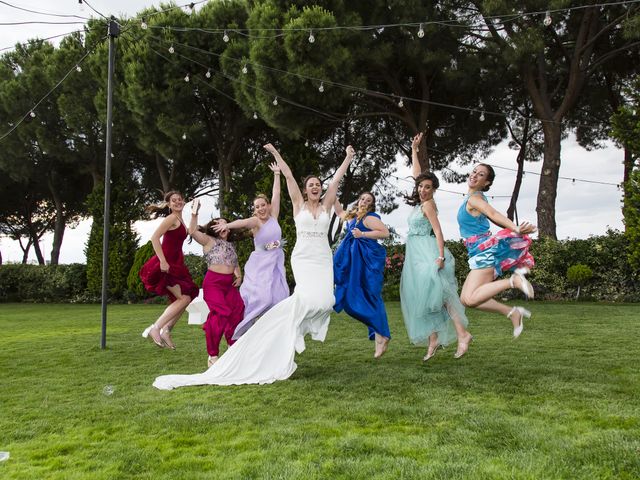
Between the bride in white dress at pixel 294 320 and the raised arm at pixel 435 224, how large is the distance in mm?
1060

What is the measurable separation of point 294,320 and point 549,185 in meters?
14.3

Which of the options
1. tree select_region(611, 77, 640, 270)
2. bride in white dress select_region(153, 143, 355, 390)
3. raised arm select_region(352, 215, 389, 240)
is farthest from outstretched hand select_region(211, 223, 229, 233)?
tree select_region(611, 77, 640, 270)

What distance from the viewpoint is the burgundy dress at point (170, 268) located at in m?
7.81

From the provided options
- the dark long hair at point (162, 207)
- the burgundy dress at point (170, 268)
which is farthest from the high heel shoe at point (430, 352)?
the dark long hair at point (162, 207)

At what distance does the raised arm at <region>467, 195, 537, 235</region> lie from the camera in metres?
5.64

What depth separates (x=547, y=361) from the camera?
6.40 metres

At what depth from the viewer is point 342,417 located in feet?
13.7

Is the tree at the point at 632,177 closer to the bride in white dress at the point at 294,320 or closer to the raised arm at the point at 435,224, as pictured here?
the raised arm at the point at 435,224

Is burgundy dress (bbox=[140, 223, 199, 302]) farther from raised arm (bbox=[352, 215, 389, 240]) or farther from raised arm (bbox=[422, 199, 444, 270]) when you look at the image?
raised arm (bbox=[422, 199, 444, 270])

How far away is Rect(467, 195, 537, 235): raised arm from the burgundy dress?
3.80m

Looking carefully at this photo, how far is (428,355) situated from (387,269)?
11.6 m

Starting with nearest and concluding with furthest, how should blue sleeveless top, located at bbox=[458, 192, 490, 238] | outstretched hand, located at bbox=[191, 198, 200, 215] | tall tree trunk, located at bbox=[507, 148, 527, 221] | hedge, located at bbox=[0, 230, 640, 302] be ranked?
blue sleeveless top, located at bbox=[458, 192, 490, 238]
outstretched hand, located at bbox=[191, 198, 200, 215]
hedge, located at bbox=[0, 230, 640, 302]
tall tree trunk, located at bbox=[507, 148, 527, 221]

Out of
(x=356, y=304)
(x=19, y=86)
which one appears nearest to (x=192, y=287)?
(x=356, y=304)

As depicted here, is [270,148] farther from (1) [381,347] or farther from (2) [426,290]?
(1) [381,347]
